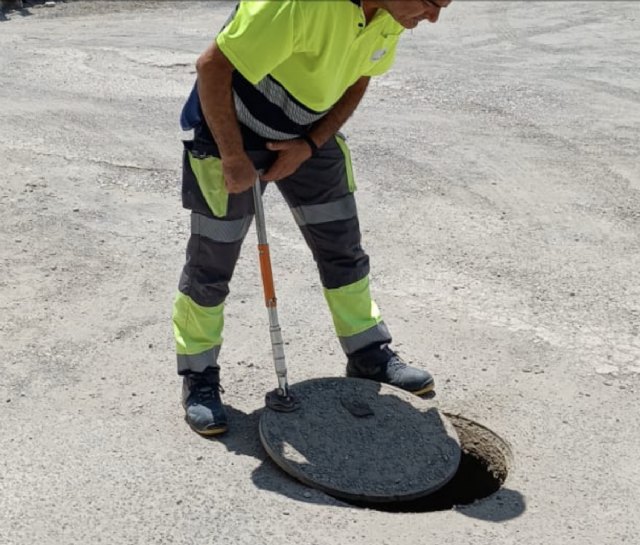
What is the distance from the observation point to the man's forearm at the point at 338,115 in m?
4.01

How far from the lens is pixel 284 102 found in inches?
150

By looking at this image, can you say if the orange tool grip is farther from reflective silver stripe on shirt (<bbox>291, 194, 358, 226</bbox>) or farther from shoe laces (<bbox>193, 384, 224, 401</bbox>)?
shoe laces (<bbox>193, 384, 224, 401</bbox>)

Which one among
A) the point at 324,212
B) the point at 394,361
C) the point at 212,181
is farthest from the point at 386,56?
the point at 394,361

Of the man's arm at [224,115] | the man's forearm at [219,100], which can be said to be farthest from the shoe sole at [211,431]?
the man's forearm at [219,100]

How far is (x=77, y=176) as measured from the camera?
655 centimetres

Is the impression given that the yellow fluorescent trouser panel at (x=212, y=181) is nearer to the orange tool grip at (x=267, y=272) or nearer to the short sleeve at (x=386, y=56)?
the orange tool grip at (x=267, y=272)

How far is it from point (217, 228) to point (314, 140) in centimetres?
48

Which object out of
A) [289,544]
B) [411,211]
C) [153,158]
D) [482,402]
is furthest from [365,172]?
[289,544]

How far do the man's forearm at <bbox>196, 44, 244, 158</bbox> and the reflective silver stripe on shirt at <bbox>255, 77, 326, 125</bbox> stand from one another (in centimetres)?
13

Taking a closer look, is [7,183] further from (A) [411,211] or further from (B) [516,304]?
(B) [516,304]

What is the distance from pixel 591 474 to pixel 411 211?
2612mm

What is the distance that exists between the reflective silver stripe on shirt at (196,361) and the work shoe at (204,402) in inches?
0.8

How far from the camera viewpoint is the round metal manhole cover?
3.87 m

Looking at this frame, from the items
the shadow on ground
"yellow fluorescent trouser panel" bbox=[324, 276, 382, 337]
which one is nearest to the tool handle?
the shadow on ground
